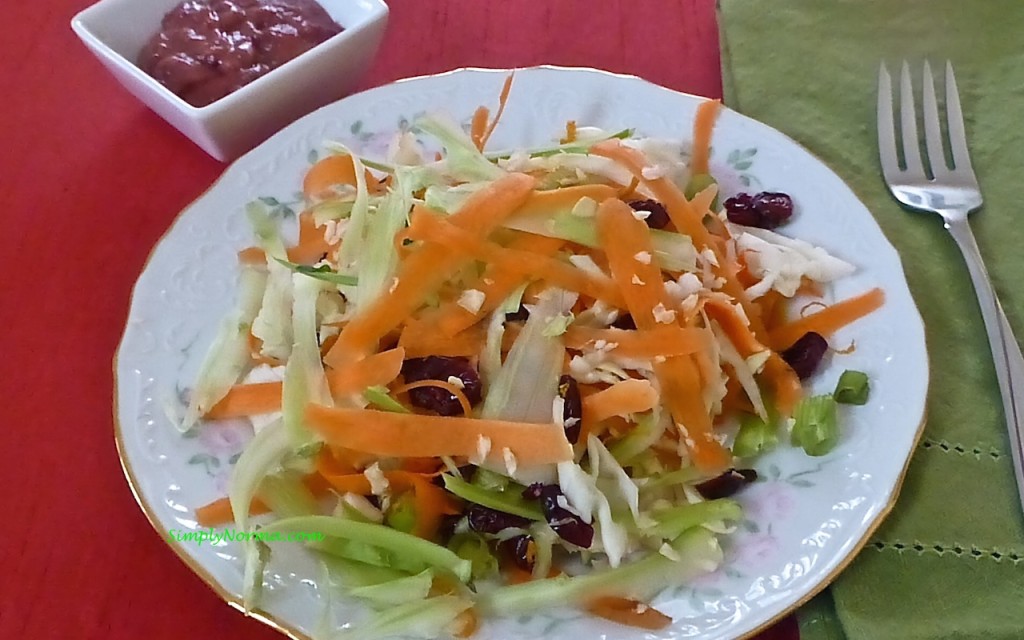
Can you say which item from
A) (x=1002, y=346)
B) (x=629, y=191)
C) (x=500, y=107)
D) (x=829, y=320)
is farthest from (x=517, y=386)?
(x=1002, y=346)

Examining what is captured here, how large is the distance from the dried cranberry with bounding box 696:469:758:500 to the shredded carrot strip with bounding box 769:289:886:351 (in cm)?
23

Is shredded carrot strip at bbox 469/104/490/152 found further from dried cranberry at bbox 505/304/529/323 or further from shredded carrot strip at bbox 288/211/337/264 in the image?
dried cranberry at bbox 505/304/529/323

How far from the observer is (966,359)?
57.2 inches

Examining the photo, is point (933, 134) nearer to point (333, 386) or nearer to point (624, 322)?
point (624, 322)

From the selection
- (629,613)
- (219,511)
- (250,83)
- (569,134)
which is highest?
(250,83)

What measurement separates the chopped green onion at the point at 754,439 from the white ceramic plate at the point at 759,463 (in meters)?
0.03

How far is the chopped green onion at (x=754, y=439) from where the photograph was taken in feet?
4.27

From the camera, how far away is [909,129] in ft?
5.65

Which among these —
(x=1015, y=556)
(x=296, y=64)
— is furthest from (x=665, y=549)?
(x=296, y=64)

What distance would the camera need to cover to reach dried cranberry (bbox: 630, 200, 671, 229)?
1.39m

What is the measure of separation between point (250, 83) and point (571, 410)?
2.95ft

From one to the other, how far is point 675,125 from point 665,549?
2.70 feet

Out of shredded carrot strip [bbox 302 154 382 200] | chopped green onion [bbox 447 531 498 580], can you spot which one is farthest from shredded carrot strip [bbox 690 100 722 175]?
chopped green onion [bbox 447 531 498 580]

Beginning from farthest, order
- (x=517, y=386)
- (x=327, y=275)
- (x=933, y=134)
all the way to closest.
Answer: (x=933, y=134) < (x=327, y=275) < (x=517, y=386)
